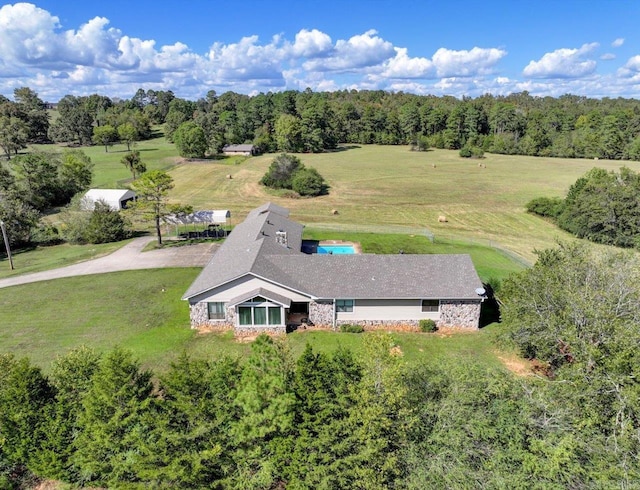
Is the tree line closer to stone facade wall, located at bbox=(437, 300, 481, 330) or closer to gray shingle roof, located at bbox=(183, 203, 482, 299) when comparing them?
stone facade wall, located at bbox=(437, 300, 481, 330)

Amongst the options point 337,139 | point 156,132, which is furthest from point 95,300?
point 156,132

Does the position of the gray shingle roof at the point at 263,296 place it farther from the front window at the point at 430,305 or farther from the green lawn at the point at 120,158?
the green lawn at the point at 120,158

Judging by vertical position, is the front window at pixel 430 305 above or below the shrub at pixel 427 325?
above

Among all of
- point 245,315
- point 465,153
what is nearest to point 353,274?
point 245,315

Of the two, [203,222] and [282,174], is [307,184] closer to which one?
[282,174]

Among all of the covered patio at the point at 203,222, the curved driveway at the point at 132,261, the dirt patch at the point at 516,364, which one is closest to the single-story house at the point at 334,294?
the dirt patch at the point at 516,364

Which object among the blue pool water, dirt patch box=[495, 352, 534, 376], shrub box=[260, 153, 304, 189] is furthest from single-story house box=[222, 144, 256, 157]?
dirt patch box=[495, 352, 534, 376]
